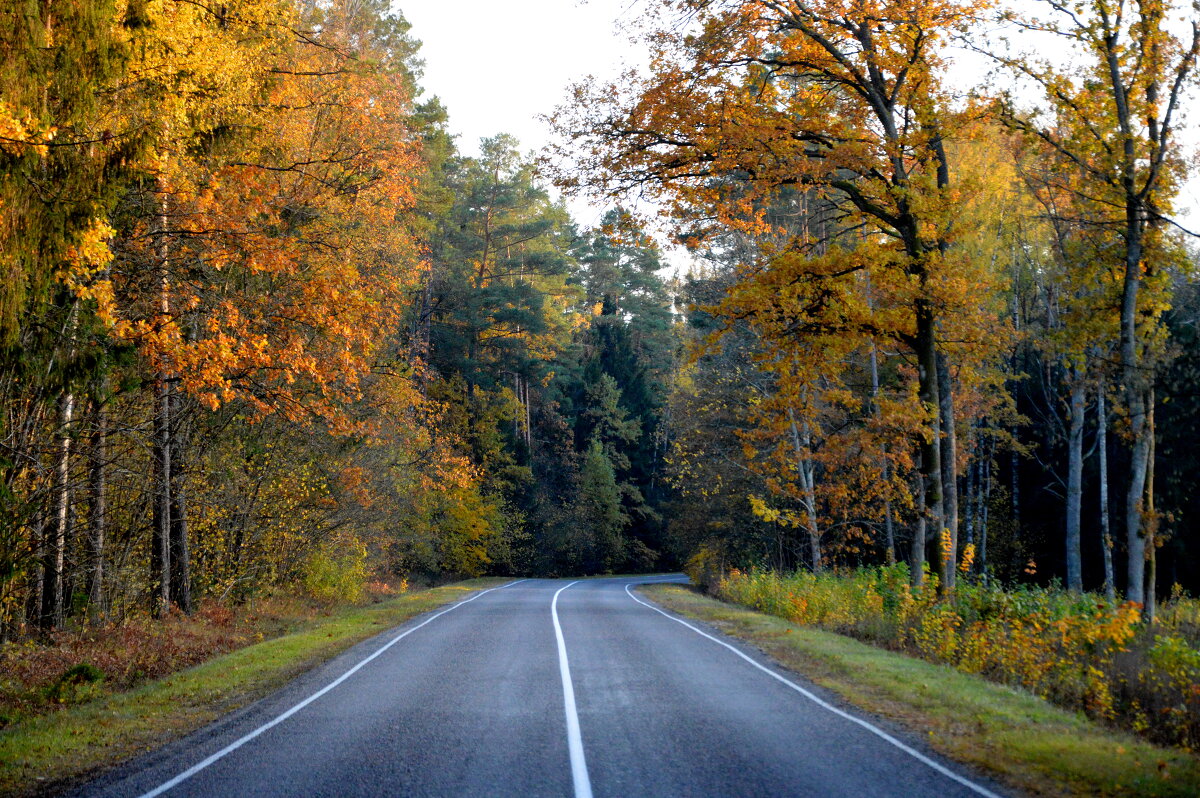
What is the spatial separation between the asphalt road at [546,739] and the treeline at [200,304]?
179 inches

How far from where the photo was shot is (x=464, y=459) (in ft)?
106

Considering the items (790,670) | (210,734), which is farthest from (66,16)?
(790,670)

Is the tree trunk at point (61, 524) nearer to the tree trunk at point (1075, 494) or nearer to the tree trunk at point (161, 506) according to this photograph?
the tree trunk at point (161, 506)

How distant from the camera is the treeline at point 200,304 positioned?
10727mm

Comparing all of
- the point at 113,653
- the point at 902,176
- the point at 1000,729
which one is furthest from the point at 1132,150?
the point at 113,653

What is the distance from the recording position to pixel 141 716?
998cm

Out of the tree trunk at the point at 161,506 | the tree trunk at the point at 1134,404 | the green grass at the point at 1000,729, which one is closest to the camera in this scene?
the green grass at the point at 1000,729

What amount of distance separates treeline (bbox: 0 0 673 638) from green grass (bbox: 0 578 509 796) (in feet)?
8.32

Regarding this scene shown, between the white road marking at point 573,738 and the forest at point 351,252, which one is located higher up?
the forest at point 351,252

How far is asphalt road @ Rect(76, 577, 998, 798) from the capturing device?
6.80 metres

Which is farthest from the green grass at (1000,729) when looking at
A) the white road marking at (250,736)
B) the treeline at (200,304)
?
the treeline at (200,304)

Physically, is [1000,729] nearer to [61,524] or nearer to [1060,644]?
[1060,644]

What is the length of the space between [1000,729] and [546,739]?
431 cm

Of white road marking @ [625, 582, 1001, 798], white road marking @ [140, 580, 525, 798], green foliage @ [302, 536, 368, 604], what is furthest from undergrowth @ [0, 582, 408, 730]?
white road marking @ [625, 582, 1001, 798]
